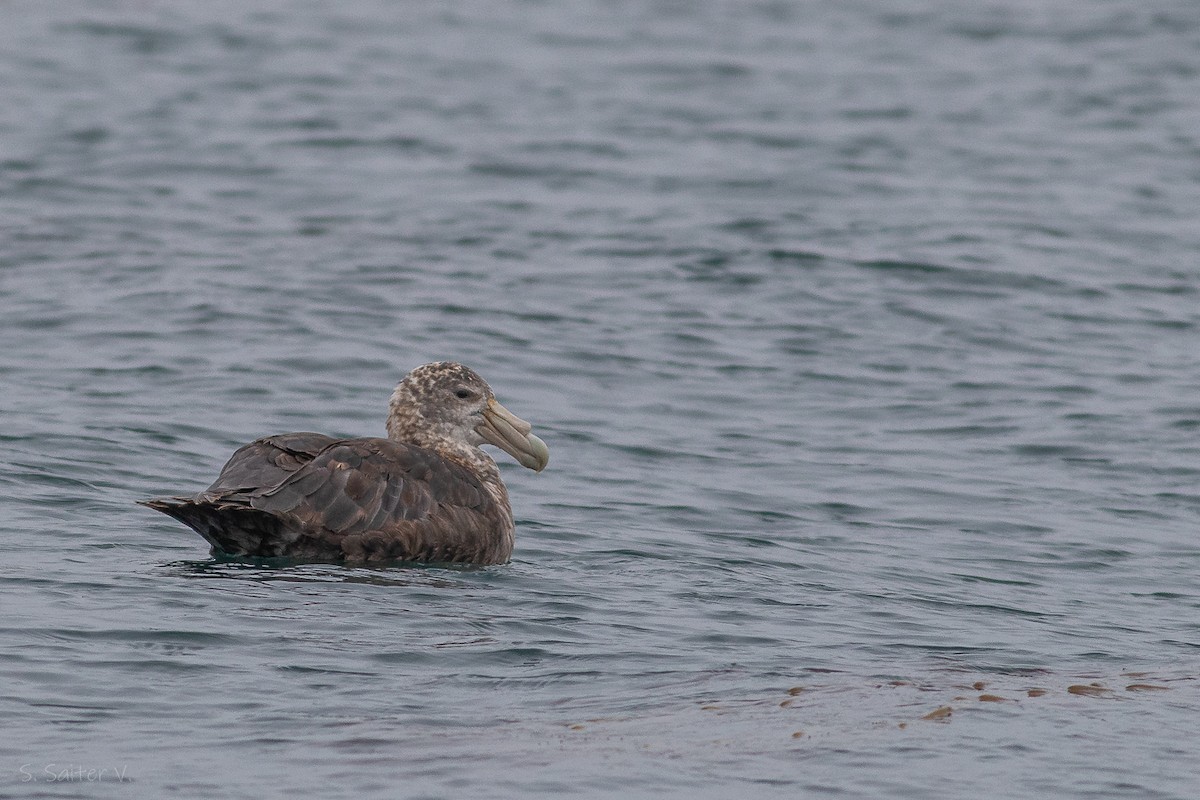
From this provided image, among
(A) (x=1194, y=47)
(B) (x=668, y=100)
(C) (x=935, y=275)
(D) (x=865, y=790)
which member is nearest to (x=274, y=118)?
(B) (x=668, y=100)

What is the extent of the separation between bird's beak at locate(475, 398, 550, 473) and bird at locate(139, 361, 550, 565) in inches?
18.8

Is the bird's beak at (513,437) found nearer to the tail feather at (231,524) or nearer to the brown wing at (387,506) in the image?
the brown wing at (387,506)

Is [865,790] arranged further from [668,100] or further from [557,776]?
[668,100]

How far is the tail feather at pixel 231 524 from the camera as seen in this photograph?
33.2ft

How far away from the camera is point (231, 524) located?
1028 centimetres

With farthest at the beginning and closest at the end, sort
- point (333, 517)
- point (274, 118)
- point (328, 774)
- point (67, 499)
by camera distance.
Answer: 1. point (274, 118)
2. point (67, 499)
3. point (333, 517)
4. point (328, 774)

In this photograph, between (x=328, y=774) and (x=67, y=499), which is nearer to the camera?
(x=328, y=774)

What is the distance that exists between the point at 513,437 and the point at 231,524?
211 centimetres

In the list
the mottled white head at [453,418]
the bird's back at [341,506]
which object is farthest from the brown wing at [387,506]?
the mottled white head at [453,418]

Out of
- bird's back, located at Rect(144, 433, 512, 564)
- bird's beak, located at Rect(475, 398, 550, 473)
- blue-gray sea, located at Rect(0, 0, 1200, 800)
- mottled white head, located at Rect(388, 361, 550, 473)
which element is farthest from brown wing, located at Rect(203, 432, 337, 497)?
bird's beak, located at Rect(475, 398, 550, 473)

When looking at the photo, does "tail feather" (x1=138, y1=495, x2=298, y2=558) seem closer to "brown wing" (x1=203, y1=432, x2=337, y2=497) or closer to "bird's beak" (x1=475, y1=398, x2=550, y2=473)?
"brown wing" (x1=203, y1=432, x2=337, y2=497)

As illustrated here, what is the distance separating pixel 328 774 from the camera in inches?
292

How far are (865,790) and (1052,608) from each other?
350 centimetres

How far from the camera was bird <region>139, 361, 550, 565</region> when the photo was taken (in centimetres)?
1025
